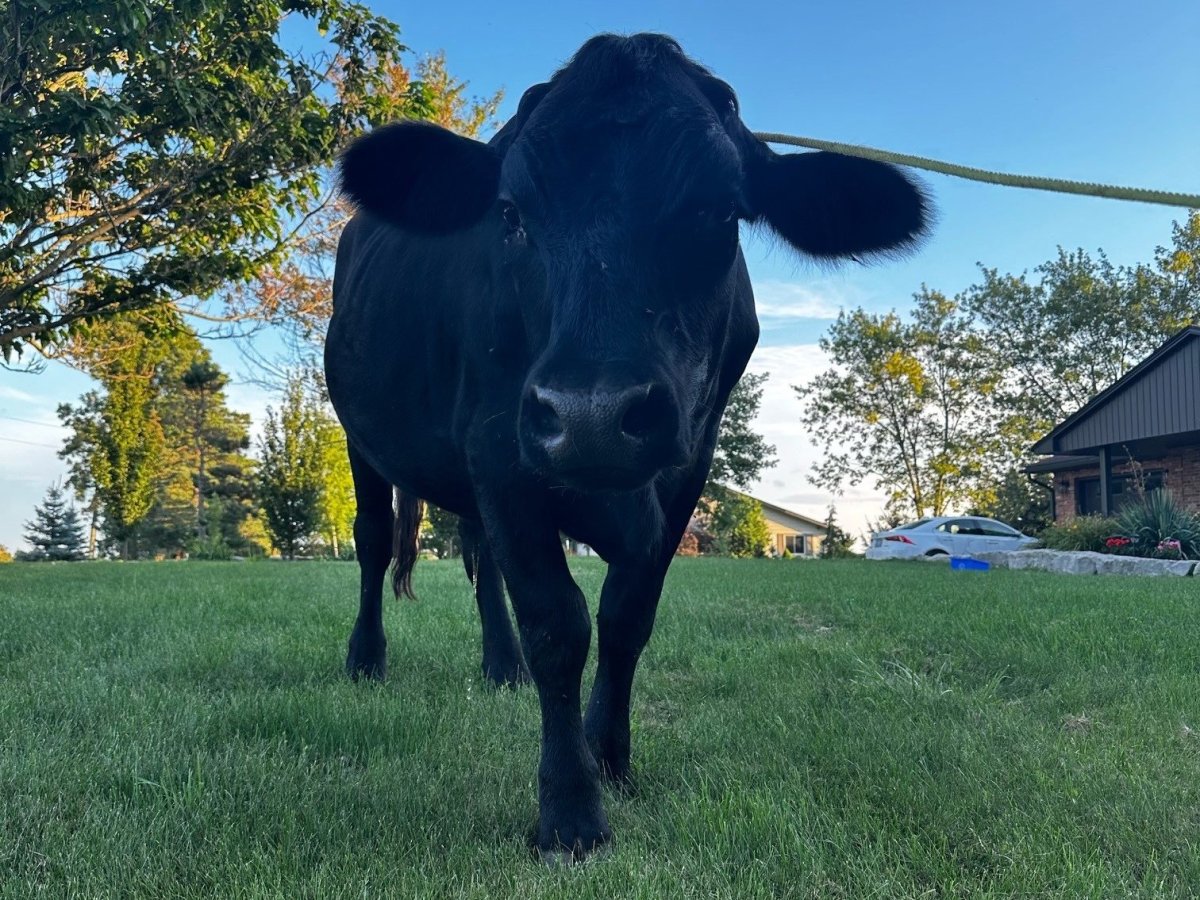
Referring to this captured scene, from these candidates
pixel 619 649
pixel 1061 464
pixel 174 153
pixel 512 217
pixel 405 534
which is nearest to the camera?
pixel 512 217

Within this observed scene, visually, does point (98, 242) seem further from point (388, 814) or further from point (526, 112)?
point (388, 814)

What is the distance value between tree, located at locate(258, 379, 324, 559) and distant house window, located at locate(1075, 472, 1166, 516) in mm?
20962

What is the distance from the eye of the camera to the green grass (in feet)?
6.41

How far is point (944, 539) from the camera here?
87.2ft

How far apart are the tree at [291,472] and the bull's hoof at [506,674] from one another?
2203 cm

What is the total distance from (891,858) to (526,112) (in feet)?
7.63

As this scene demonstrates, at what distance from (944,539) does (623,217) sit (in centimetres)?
2662

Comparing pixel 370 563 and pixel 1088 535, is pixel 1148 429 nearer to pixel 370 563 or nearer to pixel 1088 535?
pixel 1088 535

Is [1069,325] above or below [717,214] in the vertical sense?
above

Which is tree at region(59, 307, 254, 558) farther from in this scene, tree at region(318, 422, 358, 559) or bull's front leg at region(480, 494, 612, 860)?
bull's front leg at region(480, 494, 612, 860)

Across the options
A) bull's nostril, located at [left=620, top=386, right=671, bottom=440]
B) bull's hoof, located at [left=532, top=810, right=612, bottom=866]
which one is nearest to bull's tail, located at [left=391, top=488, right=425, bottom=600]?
bull's hoof, located at [left=532, top=810, right=612, bottom=866]

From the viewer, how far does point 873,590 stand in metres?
9.19

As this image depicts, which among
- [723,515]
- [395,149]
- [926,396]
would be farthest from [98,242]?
[926,396]

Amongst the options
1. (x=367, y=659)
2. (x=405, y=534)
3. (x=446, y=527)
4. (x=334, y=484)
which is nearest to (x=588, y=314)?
(x=367, y=659)
